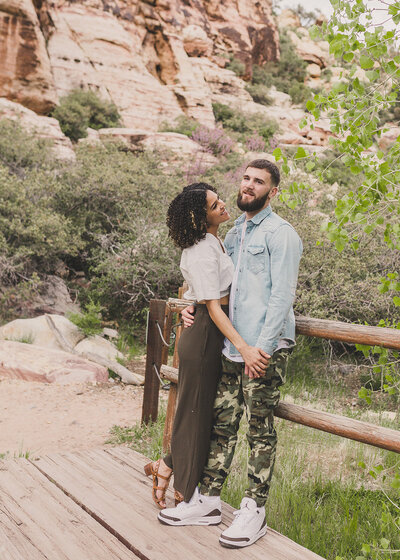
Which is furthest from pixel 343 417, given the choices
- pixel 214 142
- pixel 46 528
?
pixel 214 142

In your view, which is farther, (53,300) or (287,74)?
(287,74)

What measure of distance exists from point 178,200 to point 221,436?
126 cm

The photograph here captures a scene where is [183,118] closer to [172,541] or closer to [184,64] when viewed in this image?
[184,64]

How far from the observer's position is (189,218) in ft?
8.46

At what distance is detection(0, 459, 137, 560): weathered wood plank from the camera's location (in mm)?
2291

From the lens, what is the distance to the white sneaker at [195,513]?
8.45 feet

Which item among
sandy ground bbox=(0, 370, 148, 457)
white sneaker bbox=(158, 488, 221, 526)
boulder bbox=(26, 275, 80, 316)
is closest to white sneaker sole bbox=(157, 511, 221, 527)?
white sneaker bbox=(158, 488, 221, 526)

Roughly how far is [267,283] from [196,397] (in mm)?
684

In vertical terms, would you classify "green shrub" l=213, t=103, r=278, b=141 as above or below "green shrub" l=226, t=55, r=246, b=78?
below

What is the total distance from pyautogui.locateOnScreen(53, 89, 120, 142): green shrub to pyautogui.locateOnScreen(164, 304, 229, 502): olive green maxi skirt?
61.4 feet

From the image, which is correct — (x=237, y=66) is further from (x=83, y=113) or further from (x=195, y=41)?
(x=83, y=113)

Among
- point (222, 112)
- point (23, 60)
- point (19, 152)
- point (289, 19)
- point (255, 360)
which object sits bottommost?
point (255, 360)

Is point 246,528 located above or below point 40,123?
below

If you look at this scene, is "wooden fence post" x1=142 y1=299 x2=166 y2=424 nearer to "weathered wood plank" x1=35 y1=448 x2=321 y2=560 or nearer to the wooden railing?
the wooden railing
